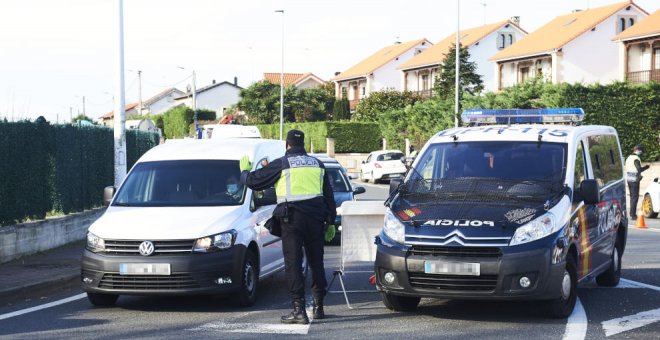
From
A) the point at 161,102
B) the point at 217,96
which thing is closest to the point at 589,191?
the point at 217,96

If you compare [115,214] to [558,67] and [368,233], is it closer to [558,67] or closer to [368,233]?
[368,233]

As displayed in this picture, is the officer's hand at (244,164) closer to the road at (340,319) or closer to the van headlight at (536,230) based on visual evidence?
the road at (340,319)

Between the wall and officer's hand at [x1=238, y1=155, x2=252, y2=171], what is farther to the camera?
the wall

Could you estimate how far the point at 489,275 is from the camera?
8453 millimetres

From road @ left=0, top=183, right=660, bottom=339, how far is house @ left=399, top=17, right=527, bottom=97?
2719 inches

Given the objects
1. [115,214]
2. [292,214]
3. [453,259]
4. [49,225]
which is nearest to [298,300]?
[292,214]

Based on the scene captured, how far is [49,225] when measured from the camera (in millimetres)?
15406

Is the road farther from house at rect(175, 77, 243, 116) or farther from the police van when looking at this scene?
house at rect(175, 77, 243, 116)

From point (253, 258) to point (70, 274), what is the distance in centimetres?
325

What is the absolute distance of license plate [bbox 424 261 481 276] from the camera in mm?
8461

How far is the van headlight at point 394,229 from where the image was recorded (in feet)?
29.0

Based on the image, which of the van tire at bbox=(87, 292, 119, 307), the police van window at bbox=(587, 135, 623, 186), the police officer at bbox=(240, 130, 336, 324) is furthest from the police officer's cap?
the police van window at bbox=(587, 135, 623, 186)

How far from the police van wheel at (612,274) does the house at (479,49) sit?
6747cm

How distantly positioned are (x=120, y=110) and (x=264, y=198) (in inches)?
313
